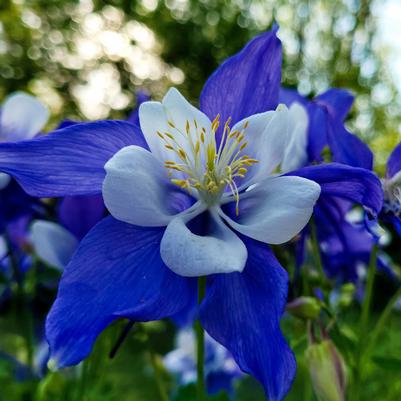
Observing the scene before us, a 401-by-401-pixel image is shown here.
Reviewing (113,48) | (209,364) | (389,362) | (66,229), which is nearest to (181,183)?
(66,229)

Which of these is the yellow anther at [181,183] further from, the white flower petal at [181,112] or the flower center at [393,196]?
the flower center at [393,196]

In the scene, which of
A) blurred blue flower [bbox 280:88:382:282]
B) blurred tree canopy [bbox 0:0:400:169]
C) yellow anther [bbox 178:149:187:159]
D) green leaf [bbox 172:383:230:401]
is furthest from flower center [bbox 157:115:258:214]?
blurred tree canopy [bbox 0:0:400:169]

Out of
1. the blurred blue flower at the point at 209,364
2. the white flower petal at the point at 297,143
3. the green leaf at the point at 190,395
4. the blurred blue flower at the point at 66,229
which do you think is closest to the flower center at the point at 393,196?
the white flower petal at the point at 297,143

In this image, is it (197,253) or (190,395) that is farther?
(190,395)

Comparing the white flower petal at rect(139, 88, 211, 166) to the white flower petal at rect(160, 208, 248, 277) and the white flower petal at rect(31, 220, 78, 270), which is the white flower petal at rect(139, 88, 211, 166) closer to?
the white flower petal at rect(160, 208, 248, 277)

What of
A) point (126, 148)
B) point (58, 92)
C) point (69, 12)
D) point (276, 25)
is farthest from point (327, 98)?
point (58, 92)

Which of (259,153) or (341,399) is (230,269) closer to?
(259,153)

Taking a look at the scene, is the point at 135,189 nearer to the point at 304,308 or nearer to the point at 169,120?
the point at 169,120
